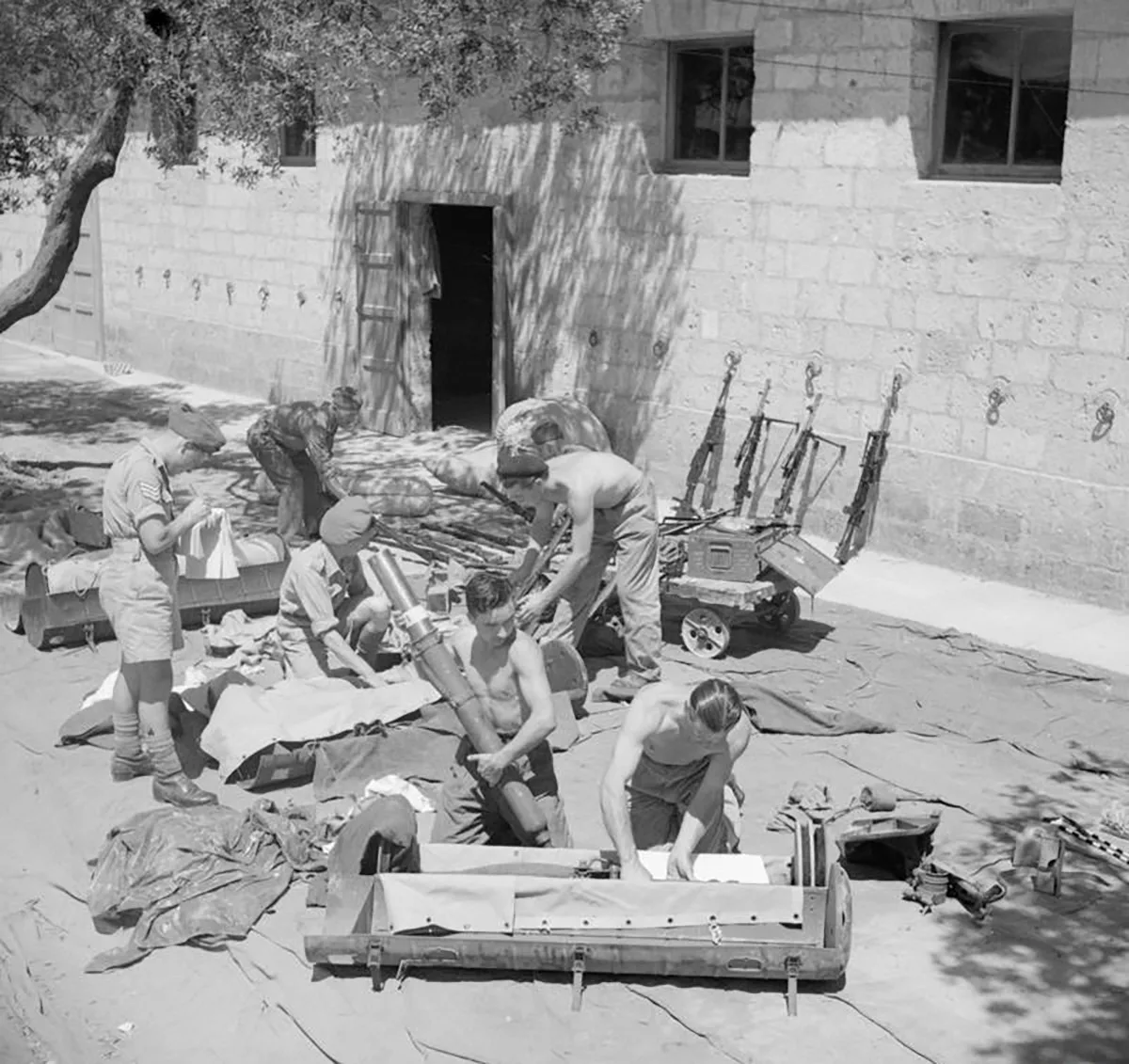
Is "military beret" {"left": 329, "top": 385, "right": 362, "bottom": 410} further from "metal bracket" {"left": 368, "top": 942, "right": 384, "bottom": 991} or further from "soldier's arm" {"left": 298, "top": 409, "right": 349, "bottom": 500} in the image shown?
"metal bracket" {"left": 368, "top": 942, "right": 384, "bottom": 991}

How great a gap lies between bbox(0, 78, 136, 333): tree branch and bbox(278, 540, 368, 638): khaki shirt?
18.6 feet

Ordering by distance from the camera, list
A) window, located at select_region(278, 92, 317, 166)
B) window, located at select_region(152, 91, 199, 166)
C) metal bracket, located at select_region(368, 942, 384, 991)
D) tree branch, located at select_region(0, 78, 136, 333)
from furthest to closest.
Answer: window, located at select_region(278, 92, 317, 166)
tree branch, located at select_region(0, 78, 136, 333)
window, located at select_region(152, 91, 199, 166)
metal bracket, located at select_region(368, 942, 384, 991)

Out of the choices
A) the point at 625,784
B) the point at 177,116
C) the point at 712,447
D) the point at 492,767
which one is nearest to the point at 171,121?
the point at 177,116

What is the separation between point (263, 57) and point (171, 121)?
1.67 meters

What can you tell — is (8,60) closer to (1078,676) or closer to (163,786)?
(163,786)

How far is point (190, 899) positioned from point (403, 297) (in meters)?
10.8

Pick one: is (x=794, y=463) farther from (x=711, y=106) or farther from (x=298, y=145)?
(x=298, y=145)

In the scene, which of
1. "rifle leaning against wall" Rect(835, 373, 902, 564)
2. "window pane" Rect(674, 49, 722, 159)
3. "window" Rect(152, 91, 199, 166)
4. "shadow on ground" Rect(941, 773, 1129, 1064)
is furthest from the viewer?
"window pane" Rect(674, 49, 722, 159)

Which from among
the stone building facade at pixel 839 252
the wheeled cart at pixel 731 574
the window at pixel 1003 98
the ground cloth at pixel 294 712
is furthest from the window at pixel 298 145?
the ground cloth at pixel 294 712

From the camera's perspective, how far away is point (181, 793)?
292 inches

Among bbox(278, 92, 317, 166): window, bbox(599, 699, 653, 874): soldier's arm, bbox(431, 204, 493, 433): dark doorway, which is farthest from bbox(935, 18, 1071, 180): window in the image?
bbox(431, 204, 493, 433): dark doorway

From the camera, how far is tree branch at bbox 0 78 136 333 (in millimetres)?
12781

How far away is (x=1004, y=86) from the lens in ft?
37.2

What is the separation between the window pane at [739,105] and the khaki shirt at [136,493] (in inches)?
277
